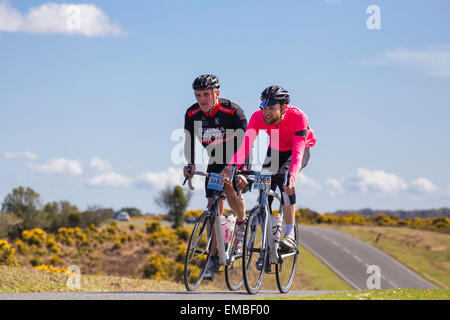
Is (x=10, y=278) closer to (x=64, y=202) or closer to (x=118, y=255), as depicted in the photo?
(x=118, y=255)

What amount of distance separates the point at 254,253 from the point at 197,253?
938 millimetres

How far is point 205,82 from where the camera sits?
888 cm

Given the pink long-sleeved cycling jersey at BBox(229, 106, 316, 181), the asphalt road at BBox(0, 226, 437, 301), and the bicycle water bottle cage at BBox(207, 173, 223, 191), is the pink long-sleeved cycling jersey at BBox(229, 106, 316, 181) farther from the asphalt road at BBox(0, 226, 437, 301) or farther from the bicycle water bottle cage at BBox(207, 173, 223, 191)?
the asphalt road at BBox(0, 226, 437, 301)

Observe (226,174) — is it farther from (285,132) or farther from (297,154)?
(285,132)

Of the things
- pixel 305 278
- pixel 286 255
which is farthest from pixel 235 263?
pixel 305 278

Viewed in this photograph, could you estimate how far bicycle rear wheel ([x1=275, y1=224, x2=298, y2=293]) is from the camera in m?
9.28

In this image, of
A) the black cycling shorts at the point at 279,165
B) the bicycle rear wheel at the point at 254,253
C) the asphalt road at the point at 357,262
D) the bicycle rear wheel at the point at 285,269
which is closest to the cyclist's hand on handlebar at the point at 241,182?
the bicycle rear wheel at the point at 254,253

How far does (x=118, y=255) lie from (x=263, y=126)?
34386 mm

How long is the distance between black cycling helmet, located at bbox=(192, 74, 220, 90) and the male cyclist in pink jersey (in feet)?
2.39

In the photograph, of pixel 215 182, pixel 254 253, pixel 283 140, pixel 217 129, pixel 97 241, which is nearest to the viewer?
pixel 215 182

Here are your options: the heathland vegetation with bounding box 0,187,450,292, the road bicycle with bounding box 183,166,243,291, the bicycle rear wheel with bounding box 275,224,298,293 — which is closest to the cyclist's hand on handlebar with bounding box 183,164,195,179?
the road bicycle with bounding box 183,166,243,291

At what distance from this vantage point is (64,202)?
54.4m

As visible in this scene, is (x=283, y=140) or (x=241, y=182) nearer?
(x=241, y=182)

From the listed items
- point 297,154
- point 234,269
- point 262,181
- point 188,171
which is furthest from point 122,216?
point 297,154
